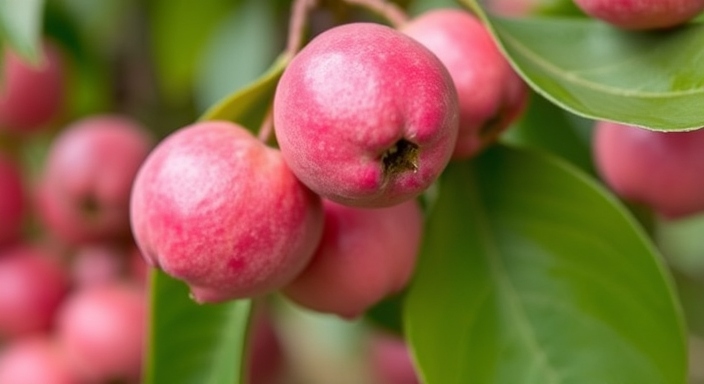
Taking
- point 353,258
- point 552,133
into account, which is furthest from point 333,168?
point 552,133

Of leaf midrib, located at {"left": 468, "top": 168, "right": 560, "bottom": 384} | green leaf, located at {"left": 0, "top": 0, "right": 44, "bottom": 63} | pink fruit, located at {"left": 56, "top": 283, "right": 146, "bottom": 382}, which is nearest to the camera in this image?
leaf midrib, located at {"left": 468, "top": 168, "right": 560, "bottom": 384}

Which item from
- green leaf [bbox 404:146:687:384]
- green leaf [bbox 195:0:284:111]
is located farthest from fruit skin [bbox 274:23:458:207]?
green leaf [bbox 195:0:284:111]

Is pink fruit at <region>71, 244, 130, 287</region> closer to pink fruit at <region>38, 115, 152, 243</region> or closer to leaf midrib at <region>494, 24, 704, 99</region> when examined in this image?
pink fruit at <region>38, 115, 152, 243</region>

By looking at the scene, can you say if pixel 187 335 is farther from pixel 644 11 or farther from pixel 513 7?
pixel 513 7

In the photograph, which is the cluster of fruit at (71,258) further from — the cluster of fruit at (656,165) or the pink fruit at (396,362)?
the cluster of fruit at (656,165)

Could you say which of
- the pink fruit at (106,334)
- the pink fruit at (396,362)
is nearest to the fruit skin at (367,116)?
the pink fruit at (106,334)

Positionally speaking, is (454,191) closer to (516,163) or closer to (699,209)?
(516,163)

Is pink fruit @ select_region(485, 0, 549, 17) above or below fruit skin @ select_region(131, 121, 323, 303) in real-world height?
below

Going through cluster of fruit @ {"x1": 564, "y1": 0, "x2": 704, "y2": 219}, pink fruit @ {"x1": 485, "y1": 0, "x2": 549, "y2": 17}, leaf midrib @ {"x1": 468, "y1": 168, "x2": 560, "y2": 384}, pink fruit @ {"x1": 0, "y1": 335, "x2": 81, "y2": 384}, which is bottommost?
pink fruit @ {"x1": 0, "y1": 335, "x2": 81, "y2": 384}

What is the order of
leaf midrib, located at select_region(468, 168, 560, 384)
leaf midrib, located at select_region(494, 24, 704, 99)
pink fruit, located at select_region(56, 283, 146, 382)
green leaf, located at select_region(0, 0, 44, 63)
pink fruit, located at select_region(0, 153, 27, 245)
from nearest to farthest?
1. leaf midrib, located at select_region(494, 24, 704, 99)
2. leaf midrib, located at select_region(468, 168, 560, 384)
3. green leaf, located at select_region(0, 0, 44, 63)
4. pink fruit, located at select_region(56, 283, 146, 382)
5. pink fruit, located at select_region(0, 153, 27, 245)
